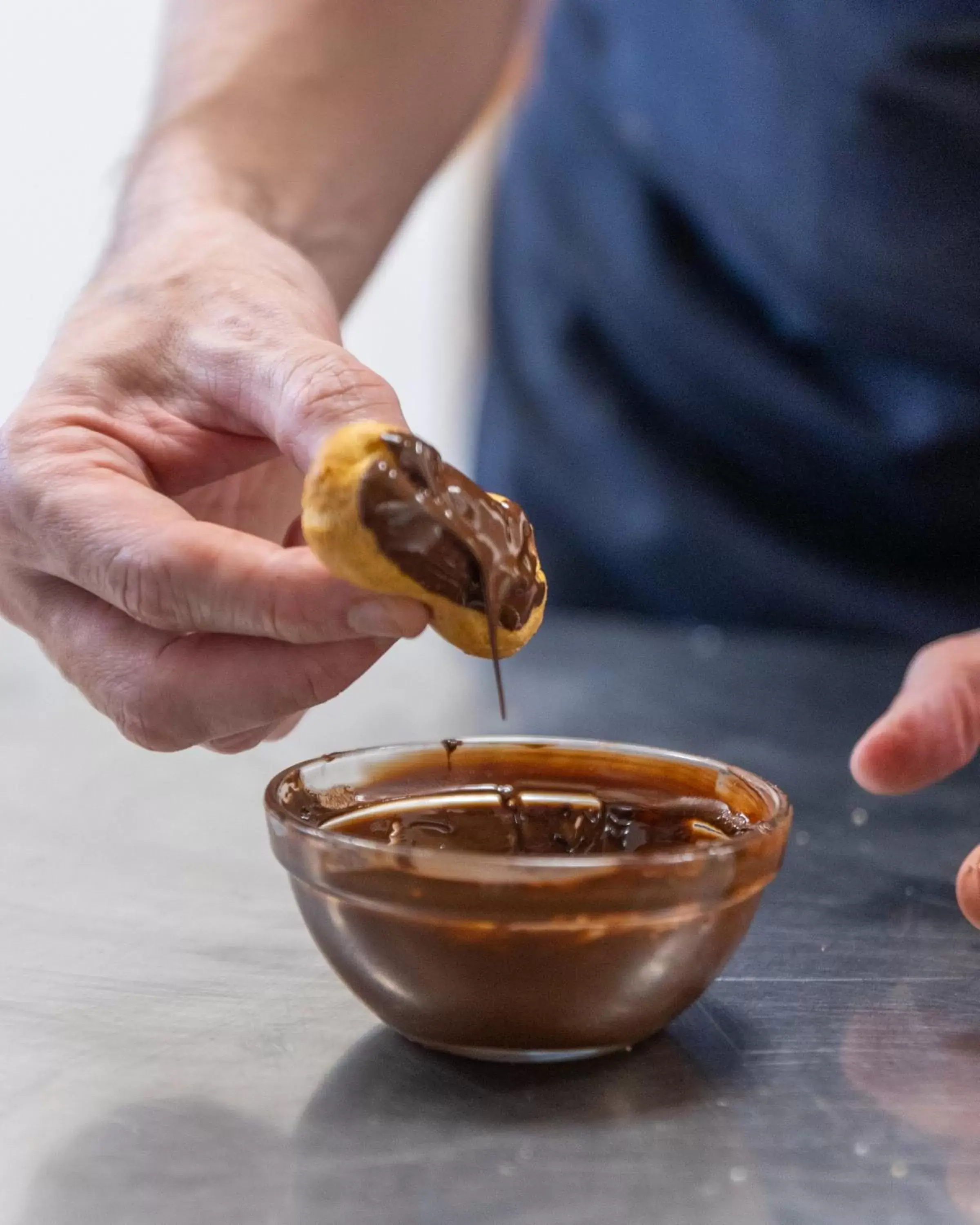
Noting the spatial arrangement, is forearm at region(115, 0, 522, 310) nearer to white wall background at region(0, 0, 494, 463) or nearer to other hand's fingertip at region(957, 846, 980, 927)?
other hand's fingertip at region(957, 846, 980, 927)

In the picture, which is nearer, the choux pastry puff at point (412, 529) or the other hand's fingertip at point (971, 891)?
the choux pastry puff at point (412, 529)

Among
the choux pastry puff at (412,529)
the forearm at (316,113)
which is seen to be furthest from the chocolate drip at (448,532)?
the forearm at (316,113)

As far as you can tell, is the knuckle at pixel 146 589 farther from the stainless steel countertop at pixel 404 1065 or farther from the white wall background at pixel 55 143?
A: the white wall background at pixel 55 143

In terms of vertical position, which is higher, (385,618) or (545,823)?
(385,618)

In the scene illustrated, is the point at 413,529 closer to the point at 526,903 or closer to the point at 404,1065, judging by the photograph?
the point at 526,903

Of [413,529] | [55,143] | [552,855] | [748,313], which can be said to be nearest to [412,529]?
[413,529]

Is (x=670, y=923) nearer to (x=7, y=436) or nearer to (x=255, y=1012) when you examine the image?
(x=255, y=1012)

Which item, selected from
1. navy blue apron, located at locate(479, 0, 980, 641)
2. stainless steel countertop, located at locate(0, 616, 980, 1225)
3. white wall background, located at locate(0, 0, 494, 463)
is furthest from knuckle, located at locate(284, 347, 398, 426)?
white wall background, located at locate(0, 0, 494, 463)

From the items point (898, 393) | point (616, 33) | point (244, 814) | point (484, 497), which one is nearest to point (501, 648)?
point (484, 497)
